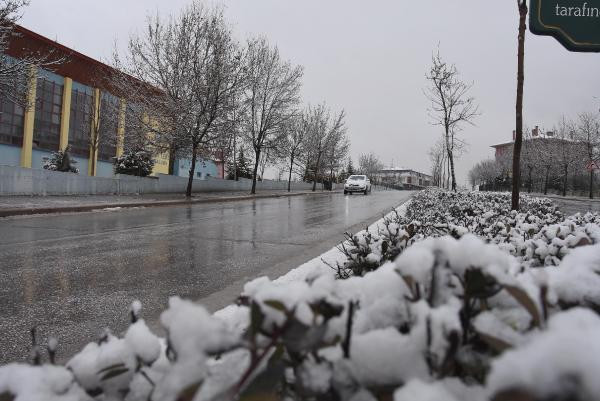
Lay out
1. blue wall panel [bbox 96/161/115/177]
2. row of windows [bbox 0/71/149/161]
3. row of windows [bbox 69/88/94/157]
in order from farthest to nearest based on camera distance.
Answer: blue wall panel [bbox 96/161/115/177] → row of windows [bbox 69/88/94/157] → row of windows [bbox 0/71/149/161]

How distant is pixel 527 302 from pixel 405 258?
206 millimetres

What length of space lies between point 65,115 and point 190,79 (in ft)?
52.6

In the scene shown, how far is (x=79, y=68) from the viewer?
33.3m

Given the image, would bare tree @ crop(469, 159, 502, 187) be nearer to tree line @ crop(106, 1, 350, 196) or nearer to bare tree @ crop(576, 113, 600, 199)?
bare tree @ crop(576, 113, 600, 199)

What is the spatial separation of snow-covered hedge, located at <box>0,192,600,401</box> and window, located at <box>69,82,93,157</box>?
35918mm

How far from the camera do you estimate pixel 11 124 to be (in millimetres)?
28344

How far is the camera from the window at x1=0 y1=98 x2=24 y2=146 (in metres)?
27.8

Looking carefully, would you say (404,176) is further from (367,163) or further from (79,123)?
(79,123)

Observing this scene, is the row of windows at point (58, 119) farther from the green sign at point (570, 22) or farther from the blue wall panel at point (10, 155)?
the green sign at point (570, 22)

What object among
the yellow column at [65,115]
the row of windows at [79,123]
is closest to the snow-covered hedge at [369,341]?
the row of windows at [79,123]

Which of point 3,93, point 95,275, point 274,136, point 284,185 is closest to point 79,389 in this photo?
point 95,275

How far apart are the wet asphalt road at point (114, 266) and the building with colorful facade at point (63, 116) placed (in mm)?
16803

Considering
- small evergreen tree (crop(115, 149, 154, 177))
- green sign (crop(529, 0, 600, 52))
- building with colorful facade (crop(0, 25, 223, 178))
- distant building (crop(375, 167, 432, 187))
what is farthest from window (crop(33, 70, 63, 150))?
distant building (crop(375, 167, 432, 187))

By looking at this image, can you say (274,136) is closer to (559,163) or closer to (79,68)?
(79,68)
